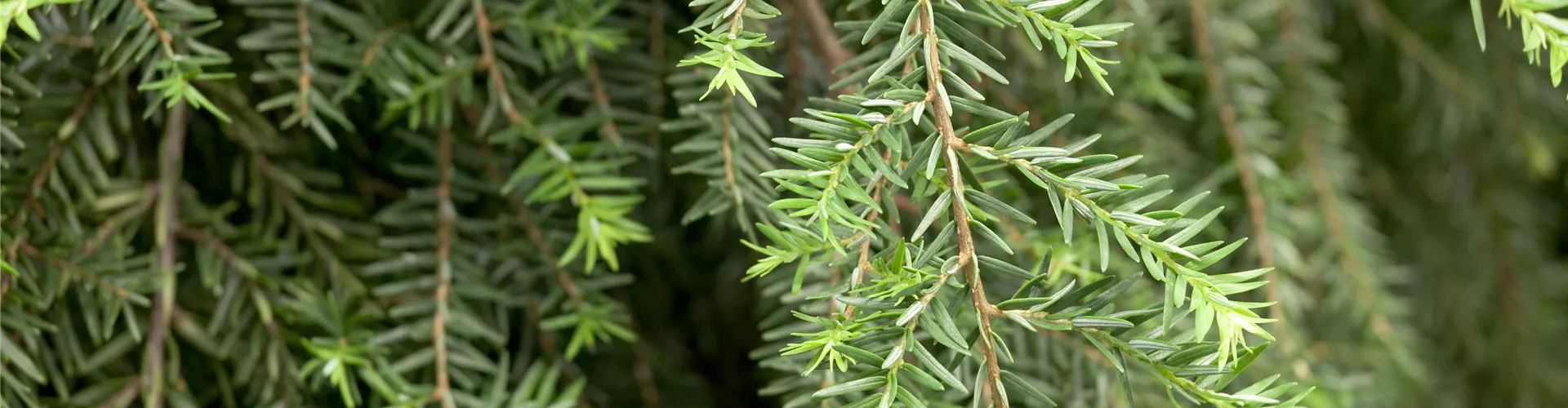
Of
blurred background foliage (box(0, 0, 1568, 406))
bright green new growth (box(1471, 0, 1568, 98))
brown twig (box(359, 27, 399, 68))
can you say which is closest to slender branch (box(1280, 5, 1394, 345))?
blurred background foliage (box(0, 0, 1568, 406))

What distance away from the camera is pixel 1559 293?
803mm

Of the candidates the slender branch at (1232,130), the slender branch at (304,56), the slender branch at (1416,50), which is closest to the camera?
the slender branch at (304,56)

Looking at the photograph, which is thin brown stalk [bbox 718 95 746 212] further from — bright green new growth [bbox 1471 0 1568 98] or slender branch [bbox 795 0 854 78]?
bright green new growth [bbox 1471 0 1568 98]

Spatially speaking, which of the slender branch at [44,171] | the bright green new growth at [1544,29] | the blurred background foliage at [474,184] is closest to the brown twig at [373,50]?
the blurred background foliage at [474,184]

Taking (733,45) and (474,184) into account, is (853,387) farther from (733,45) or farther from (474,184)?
(474,184)

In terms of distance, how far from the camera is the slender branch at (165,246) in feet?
1.29

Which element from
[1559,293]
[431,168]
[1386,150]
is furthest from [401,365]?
[1559,293]

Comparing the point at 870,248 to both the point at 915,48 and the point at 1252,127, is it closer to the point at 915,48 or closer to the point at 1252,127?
the point at 915,48

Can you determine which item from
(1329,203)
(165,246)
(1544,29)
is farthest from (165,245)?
(1329,203)

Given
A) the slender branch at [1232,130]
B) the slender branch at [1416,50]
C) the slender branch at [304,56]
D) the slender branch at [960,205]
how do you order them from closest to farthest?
the slender branch at [960,205] < the slender branch at [304,56] < the slender branch at [1232,130] < the slender branch at [1416,50]

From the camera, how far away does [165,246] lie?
16.1 inches

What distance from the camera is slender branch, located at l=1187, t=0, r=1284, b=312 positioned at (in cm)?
56

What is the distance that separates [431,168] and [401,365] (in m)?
0.09

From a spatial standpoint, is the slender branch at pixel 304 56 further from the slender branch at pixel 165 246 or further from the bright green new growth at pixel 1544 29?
the bright green new growth at pixel 1544 29
